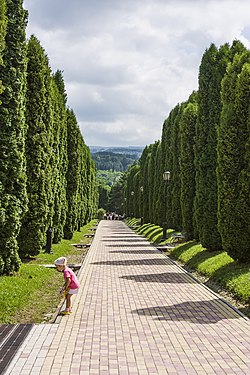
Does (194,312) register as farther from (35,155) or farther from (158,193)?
(158,193)

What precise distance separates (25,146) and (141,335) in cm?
954

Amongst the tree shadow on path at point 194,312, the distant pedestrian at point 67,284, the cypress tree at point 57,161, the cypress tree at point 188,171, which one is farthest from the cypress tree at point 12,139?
the cypress tree at point 188,171

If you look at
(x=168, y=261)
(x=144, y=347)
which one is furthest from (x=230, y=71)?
(x=144, y=347)

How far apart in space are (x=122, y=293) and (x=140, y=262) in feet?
19.2

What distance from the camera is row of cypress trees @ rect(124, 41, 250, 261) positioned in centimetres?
1235

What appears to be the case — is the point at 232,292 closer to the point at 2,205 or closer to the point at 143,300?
the point at 143,300

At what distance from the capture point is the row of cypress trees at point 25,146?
10844mm

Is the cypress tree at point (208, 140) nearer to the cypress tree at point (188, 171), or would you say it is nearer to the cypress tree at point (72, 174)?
the cypress tree at point (188, 171)

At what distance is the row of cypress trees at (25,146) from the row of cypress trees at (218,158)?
211 inches

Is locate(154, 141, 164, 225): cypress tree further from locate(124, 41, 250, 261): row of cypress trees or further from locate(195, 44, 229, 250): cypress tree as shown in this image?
locate(195, 44, 229, 250): cypress tree

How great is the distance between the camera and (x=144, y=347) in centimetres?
611

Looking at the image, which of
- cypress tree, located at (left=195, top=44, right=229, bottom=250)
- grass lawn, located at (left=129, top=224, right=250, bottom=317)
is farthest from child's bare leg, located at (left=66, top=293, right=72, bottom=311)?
cypress tree, located at (left=195, top=44, right=229, bottom=250)

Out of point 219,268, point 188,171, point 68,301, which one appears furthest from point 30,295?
point 188,171

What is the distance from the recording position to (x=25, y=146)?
14.9 meters
